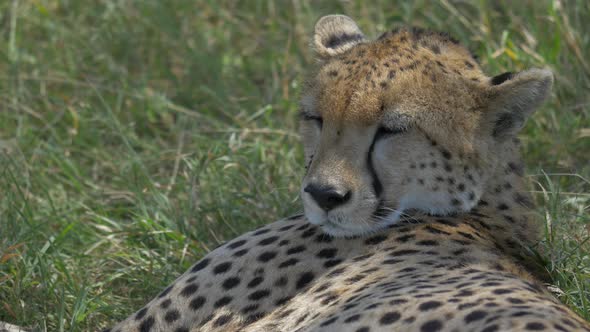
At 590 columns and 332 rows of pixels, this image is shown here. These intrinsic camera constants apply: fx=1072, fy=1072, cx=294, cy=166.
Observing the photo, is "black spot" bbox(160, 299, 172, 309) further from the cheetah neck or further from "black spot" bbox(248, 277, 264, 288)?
the cheetah neck

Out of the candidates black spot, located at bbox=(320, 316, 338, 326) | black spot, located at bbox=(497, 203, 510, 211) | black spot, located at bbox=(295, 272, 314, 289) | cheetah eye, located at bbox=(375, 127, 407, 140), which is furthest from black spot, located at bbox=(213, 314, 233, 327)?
black spot, located at bbox=(497, 203, 510, 211)

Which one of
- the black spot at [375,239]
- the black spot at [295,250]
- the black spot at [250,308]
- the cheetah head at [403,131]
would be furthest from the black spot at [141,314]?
the black spot at [375,239]

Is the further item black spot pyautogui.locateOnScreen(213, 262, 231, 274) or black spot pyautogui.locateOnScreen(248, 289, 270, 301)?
black spot pyautogui.locateOnScreen(213, 262, 231, 274)

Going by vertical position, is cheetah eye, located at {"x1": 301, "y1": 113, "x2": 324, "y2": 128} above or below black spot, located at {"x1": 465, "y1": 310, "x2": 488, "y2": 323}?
above

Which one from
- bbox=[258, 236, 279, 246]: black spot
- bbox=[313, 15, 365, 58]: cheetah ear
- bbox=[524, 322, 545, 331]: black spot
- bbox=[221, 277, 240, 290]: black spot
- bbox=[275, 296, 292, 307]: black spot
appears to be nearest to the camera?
bbox=[524, 322, 545, 331]: black spot

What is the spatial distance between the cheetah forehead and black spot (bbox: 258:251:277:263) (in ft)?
1.39

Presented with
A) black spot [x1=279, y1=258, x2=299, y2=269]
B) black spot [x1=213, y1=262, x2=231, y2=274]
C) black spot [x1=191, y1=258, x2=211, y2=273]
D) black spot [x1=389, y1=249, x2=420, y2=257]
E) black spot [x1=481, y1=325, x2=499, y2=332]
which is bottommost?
black spot [x1=481, y1=325, x2=499, y2=332]

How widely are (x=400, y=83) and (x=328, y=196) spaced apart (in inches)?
15.8

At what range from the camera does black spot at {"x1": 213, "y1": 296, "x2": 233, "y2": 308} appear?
299 centimetres

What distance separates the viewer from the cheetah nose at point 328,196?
297 centimetres

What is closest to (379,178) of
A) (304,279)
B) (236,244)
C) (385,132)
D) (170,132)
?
(385,132)

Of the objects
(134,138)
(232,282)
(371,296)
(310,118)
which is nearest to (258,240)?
(232,282)

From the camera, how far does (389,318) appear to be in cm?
247

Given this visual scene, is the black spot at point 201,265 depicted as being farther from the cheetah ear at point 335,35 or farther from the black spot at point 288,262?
the cheetah ear at point 335,35
